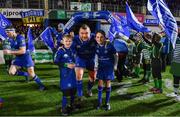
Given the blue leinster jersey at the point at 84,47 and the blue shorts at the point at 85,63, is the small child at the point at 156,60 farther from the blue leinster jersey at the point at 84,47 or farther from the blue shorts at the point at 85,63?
the blue leinster jersey at the point at 84,47

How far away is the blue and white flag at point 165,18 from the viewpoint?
991 cm

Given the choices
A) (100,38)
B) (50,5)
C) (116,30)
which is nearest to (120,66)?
(116,30)

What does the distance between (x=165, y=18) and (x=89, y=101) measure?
2.91 meters

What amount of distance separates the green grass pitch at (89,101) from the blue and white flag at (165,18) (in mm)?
1681

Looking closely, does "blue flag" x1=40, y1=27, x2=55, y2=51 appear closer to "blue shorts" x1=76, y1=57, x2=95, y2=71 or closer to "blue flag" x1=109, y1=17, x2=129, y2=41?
"blue flag" x1=109, y1=17, x2=129, y2=41

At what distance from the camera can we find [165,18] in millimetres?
10258

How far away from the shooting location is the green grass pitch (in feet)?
29.6

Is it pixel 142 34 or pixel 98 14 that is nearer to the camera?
pixel 142 34

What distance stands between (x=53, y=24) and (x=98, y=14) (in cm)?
2000

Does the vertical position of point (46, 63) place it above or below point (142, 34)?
below

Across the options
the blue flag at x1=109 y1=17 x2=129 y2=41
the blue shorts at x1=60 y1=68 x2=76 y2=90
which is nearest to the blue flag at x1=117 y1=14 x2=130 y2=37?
the blue flag at x1=109 y1=17 x2=129 y2=41

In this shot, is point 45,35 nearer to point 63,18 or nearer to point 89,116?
point 89,116

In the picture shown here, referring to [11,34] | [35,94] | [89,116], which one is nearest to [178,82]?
[89,116]

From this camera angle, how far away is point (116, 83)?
43.5 ft
